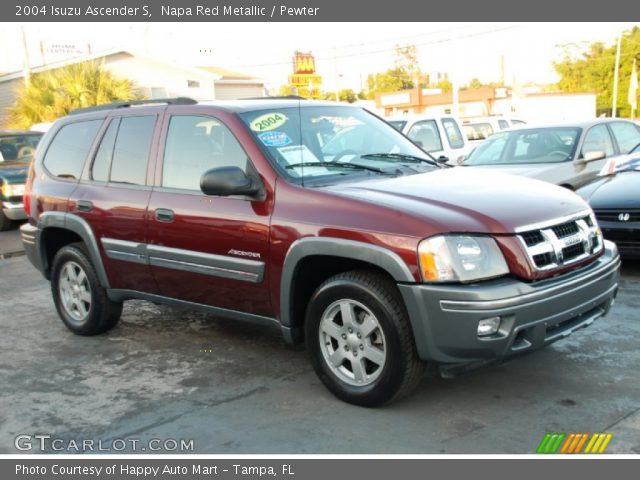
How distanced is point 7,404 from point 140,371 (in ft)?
2.86

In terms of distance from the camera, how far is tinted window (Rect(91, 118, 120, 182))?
17.9ft

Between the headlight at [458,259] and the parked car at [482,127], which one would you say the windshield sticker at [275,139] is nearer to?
the headlight at [458,259]

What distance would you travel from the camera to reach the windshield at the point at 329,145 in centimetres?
447

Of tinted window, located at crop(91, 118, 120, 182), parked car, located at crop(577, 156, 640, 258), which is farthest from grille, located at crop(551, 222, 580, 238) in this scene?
tinted window, located at crop(91, 118, 120, 182)

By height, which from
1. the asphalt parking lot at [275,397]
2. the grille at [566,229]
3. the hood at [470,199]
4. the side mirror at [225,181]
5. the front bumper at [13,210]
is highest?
the side mirror at [225,181]

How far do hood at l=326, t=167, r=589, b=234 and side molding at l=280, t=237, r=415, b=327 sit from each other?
0.85 feet

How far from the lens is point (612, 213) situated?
6.86 m

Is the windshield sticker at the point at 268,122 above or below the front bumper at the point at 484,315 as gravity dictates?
above

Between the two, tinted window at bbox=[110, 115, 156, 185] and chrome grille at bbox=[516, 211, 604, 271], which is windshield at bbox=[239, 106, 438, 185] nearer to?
tinted window at bbox=[110, 115, 156, 185]

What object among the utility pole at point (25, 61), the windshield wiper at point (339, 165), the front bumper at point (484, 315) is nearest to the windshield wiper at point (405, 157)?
the windshield wiper at point (339, 165)

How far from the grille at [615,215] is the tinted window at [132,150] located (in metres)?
4.40

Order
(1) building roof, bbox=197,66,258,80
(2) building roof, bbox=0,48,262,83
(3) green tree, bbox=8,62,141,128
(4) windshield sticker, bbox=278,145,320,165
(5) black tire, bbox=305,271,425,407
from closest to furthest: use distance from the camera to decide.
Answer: (5) black tire, bbox=305,271,425,407 < (4) windshield sticker, bbox=278,145,320,165 < (3) green tree, bbox=8,62,141,128 < (2) building roof, bbox=0,48,262,83 < (1) building roof, bbox=197,66,258,80

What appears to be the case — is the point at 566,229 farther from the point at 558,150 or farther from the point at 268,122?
the point at 558,150

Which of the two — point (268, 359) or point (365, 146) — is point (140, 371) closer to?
point (268, 359)
